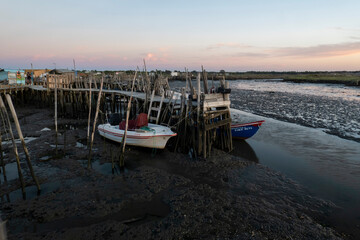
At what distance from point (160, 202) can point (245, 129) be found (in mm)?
8839

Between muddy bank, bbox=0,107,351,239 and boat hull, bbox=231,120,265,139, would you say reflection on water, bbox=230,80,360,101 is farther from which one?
muddy bank, bbox=0,107,351,239

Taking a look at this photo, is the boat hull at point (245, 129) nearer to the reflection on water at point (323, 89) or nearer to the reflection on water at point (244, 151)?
the reflection on water at point (244, 151)

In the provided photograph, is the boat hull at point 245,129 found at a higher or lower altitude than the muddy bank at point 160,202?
higher

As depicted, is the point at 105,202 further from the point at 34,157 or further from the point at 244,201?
the point at 34,157

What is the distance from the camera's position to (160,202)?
787 cm

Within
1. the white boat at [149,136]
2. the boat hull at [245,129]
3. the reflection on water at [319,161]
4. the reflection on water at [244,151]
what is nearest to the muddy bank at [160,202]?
the reflection on water at [319,161]

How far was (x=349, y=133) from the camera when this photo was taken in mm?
16766

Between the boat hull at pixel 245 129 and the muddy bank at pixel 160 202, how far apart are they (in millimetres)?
3376

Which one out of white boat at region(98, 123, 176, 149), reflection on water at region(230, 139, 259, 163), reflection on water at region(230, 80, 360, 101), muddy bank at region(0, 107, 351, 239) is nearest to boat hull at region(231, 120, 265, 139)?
reflection on water at region(230, 139, 259, 163)

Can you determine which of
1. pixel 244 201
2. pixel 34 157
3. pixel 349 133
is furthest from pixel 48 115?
pixel 349 133

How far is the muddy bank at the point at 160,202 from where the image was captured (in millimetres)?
6391

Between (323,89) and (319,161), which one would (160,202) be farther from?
(323,89)

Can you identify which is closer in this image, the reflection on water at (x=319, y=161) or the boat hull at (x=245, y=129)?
the reflection on water at (x=319, y=161)

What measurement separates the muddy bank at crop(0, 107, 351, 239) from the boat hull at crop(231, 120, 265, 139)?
11.1 ft
